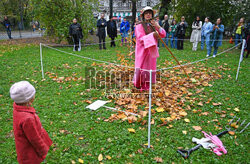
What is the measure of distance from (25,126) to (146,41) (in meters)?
3.25

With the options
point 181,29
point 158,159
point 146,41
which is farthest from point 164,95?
point 181,29

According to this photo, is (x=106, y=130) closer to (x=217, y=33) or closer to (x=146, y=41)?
(x=146, y=41)

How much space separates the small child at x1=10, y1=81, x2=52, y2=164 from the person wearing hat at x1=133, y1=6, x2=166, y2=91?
2940 mm

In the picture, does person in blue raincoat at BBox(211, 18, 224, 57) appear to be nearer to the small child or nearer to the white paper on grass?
the white paper on grass

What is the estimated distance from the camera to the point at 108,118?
4.27 metres

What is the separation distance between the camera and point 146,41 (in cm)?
449

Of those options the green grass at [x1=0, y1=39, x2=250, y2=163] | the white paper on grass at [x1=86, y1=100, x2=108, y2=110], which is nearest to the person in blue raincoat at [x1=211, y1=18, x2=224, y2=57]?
the green grass at [x1=0, y1=39, x2=250, y2=163]

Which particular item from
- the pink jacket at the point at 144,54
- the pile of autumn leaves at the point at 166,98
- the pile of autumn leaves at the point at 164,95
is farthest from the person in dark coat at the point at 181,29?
the pink jacket at the point at 144,54

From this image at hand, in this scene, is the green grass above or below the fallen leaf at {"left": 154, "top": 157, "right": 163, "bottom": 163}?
above

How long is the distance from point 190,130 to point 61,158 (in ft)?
8.36

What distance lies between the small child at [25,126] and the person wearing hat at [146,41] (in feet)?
9.64

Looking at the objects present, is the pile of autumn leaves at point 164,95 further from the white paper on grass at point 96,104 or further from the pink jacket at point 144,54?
the pink jacket at point 144,54

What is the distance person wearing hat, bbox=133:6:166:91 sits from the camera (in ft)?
14.8

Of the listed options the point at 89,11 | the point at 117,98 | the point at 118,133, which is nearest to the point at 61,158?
the point at 118,133
